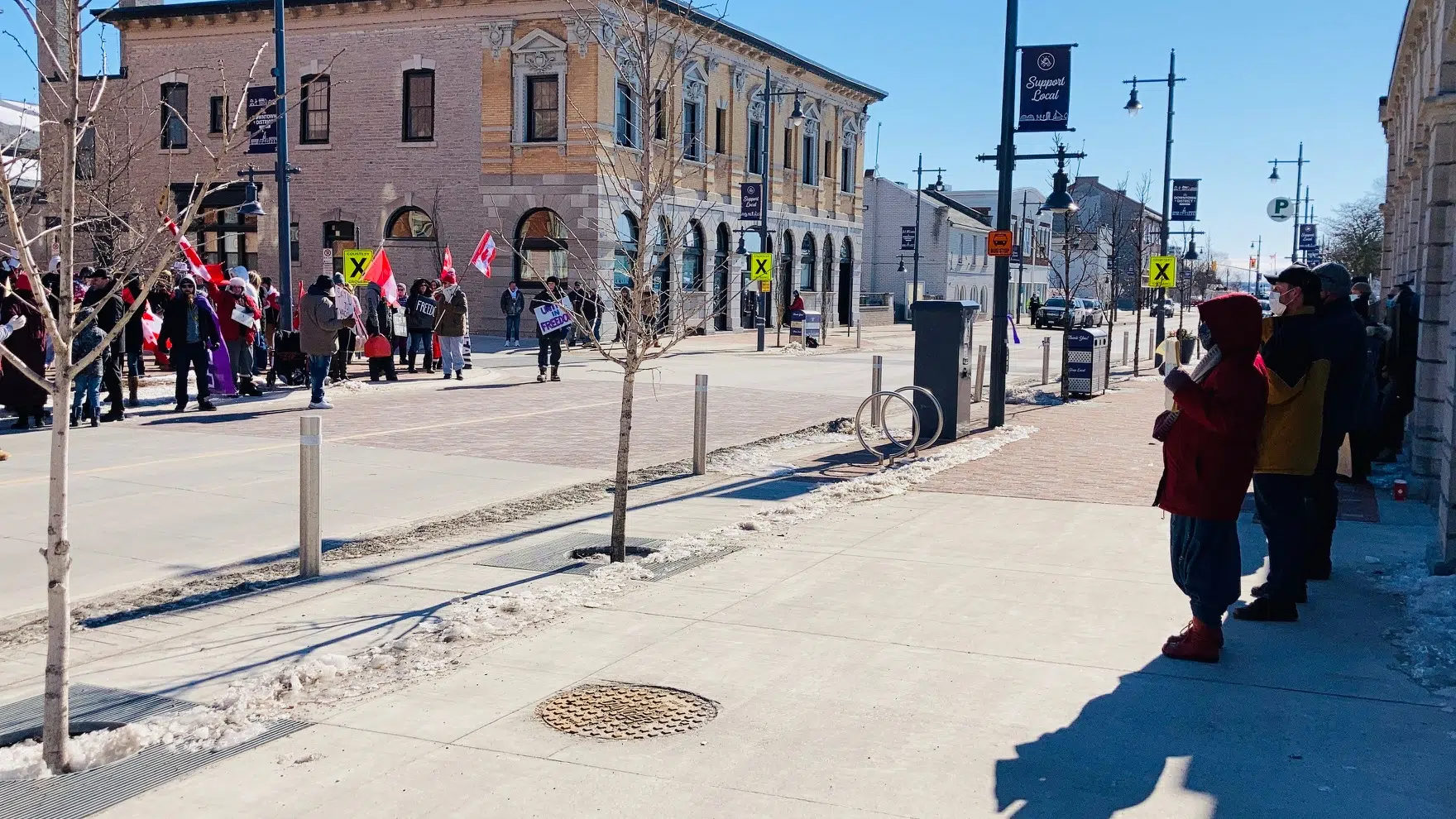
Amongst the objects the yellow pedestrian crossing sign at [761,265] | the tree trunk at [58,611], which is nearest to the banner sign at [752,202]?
the yellow pedestrian crossing sign at [761,265]

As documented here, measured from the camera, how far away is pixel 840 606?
7.02 m

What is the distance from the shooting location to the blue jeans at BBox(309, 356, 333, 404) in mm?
17594

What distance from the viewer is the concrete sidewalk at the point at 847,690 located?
4.42m

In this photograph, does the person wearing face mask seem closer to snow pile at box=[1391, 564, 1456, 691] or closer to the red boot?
snow pile at box=[1391, 564, 1456, 691]

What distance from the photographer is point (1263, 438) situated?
6770 mm

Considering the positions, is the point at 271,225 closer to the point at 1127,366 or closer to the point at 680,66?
the point at 1127,366

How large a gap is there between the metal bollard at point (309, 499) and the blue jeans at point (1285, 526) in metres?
5.37

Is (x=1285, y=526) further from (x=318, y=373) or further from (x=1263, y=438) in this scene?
(x=318, y=373)

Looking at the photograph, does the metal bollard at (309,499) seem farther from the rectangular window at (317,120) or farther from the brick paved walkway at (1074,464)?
the rectangular window at (317,120)

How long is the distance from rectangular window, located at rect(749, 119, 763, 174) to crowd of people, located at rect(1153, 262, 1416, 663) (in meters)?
40.4

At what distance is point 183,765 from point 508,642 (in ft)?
6.18

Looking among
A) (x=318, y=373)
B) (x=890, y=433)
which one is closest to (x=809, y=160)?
(x=318, y=373)

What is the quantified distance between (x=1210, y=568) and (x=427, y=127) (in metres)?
36.7

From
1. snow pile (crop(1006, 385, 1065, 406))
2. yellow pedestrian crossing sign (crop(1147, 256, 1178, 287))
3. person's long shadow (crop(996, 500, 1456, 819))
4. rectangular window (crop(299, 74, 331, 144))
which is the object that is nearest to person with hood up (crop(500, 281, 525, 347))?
rectangular window (crop(299, 74, 331, 144))
